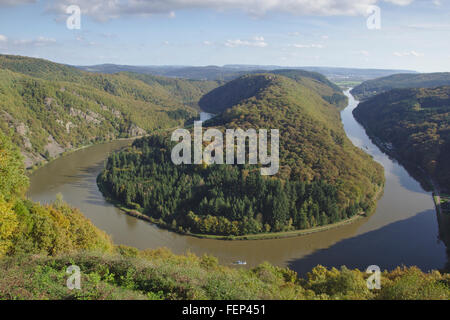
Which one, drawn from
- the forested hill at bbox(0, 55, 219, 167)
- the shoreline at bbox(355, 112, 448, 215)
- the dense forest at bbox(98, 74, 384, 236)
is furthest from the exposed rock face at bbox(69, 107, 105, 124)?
the shoreline at bbox(355, 112, 448, 215)

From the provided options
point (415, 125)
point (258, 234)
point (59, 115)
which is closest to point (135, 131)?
point (59, 115)

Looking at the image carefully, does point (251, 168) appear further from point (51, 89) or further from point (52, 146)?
point (51, 89)

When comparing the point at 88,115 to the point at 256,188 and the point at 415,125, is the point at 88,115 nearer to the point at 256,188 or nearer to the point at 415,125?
the point at 256,188

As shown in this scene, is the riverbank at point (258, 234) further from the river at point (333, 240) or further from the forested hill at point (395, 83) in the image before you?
the forested hill at point (395, 83)

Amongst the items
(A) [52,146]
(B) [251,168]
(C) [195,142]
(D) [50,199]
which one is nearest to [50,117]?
(A) [52,146]

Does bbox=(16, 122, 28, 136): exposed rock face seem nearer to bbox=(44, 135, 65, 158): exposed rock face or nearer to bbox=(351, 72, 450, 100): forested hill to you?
bbox=(44, 135, 65, 158): exposed rock face

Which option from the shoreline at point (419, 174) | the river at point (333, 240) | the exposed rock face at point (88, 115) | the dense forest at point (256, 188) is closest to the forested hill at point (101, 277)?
the river at point (333, 240)
